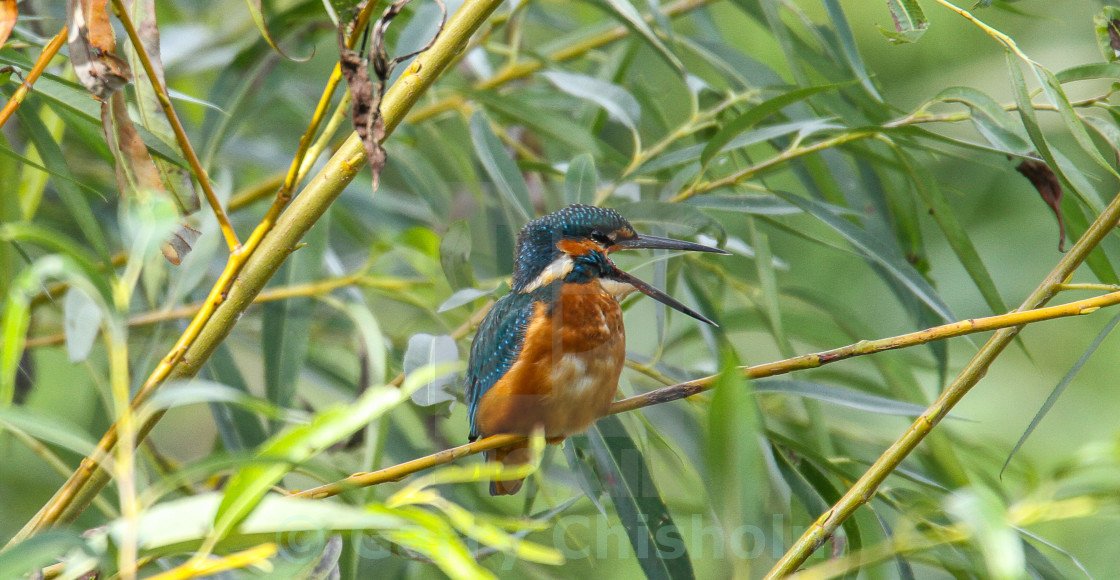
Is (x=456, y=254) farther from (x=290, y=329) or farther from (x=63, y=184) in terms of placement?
(x=63, y=184)

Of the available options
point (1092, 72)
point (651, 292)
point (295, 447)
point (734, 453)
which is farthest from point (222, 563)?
point (1092, 72)

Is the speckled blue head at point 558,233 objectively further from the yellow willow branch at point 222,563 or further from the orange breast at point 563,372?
the yellow willow branch at point 222,563

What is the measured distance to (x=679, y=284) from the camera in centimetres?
127

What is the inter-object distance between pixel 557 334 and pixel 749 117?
35 centimetres

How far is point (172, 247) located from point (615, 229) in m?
0.52

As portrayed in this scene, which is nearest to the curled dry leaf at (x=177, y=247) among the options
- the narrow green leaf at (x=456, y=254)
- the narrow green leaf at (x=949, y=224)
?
the narrow green leaf at (x=456, y=254)

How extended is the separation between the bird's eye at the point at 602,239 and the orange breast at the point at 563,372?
0.06m

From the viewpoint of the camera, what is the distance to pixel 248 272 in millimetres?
790

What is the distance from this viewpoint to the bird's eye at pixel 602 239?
1.10 meters

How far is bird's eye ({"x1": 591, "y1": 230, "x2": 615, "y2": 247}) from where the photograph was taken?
1102 millimetres

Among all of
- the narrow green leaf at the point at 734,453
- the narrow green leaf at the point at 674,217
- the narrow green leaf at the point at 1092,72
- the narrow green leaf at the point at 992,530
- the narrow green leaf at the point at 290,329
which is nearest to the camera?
the narrow green leaf at the point at 992,530

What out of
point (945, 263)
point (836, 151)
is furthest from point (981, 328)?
point (945, 263)

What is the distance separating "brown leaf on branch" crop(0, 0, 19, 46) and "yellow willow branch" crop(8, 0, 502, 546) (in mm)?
245

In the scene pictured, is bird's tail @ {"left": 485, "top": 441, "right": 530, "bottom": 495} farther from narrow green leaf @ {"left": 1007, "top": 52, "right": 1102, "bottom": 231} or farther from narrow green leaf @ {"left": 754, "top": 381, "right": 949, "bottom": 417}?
narrow green leaf @ {"left": 1007, "top": 52, "right": 1102, "bottom": 231}
